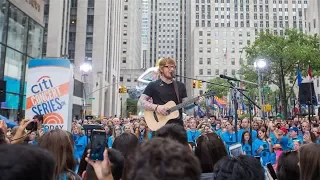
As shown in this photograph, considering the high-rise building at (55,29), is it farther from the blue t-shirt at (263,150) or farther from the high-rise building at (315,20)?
the blue t-shirt at (263,150)

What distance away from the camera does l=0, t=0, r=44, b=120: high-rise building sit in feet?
86.7

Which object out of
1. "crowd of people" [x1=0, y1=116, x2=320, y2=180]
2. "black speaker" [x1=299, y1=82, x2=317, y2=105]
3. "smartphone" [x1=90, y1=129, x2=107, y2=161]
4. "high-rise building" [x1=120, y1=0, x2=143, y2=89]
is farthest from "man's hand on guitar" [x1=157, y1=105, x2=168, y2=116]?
"high-rise building" [x1=120, y1=0, x2=143, y2=89]

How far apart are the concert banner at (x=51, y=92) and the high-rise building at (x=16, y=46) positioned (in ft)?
54.1

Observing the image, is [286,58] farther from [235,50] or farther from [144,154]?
[235,50]

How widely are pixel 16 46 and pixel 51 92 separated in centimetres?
2135

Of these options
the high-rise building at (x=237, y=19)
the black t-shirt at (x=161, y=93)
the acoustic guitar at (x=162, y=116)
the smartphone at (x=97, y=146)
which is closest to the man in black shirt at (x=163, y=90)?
the black t-shirt at (x=161, y=93)

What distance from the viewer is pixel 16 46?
28.6 m

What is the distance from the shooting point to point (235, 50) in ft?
449

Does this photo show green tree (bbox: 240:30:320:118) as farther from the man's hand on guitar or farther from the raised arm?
the man's hand on guitar

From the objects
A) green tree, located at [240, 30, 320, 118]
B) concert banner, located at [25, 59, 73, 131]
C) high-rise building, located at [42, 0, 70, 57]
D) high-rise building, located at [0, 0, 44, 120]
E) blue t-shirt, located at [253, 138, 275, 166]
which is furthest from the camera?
high-rise building, located at [42, 0, 70, 57]

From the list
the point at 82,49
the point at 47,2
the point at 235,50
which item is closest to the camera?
the point at 47,2

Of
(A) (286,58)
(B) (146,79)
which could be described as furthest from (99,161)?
(A) (286,58)

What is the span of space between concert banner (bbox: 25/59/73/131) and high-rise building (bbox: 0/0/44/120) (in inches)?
649

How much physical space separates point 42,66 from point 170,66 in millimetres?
5653
